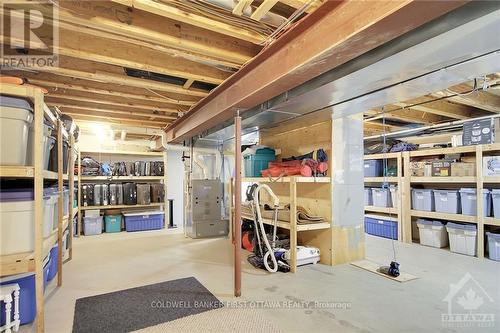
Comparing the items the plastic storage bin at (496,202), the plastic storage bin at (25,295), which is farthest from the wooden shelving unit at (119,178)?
the plastic storage bin at (496,202)

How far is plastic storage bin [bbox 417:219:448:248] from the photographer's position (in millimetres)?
4348

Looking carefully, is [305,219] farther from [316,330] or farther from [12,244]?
[12,244]

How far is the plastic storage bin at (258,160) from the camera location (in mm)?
4332

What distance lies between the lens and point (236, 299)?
2533mm

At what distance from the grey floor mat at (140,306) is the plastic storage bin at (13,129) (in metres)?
1.37

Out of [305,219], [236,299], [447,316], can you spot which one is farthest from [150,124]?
[447,316]

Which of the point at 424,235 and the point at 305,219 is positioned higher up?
the point at 305,219

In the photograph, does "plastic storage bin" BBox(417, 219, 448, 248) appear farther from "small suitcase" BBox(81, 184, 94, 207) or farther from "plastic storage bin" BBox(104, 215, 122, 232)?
"small suitcase" BBox(81, 184, 94, 207)

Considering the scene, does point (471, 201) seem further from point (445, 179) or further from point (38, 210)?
point (38, 210)

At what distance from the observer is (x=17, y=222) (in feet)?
5.75

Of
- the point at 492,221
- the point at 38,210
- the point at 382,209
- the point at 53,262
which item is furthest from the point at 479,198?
the point at 53,262

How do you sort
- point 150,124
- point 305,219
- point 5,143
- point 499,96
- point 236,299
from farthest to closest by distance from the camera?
1. point 150,124
2. point 499,96
3. point 305,219
4. point 236,299
5. point 5,143

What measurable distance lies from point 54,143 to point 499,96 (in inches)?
234

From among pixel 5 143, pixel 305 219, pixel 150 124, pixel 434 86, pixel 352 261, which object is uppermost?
pixel 150 124
